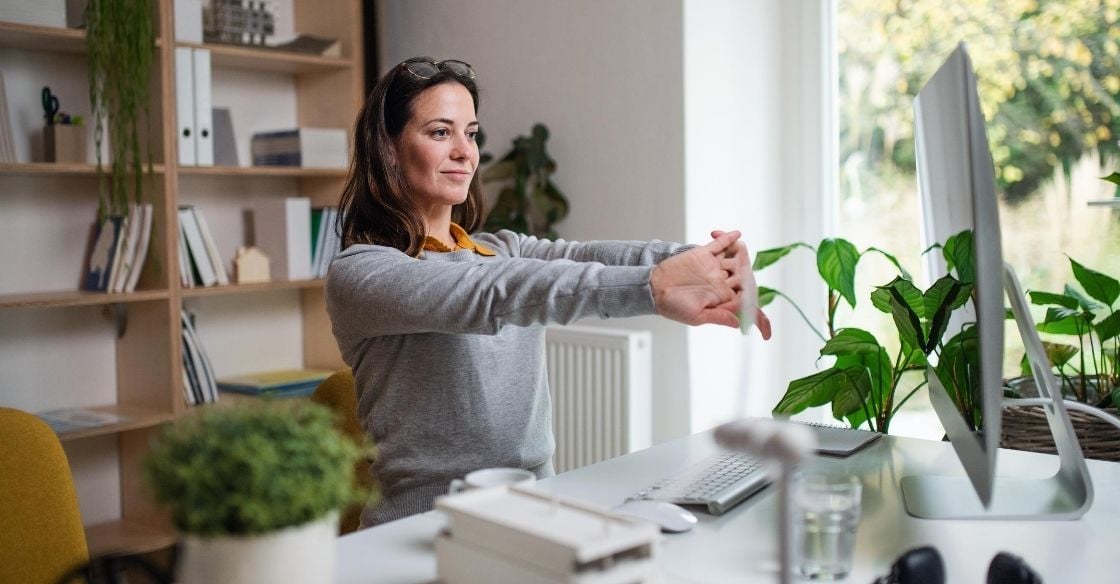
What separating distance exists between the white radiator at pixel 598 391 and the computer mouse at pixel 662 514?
1573mm

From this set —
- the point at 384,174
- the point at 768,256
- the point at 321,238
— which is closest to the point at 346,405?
the point at 384,174

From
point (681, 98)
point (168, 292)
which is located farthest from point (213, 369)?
point (681, 98)

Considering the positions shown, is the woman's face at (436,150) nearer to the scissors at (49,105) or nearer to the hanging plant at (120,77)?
the hanging plant at (120,77)

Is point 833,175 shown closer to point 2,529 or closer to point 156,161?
point 156,161

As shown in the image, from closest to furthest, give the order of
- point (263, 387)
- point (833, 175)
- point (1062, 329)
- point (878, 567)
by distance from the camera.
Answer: point (878, 567), point (1062, 329), point (833, 175), point (263, 387)

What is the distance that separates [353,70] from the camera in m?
3.38

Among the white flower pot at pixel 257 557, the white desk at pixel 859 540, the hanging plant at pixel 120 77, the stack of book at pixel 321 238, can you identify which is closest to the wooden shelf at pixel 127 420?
the hanging plant at pixel 120 77

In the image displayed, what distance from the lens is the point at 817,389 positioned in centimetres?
182

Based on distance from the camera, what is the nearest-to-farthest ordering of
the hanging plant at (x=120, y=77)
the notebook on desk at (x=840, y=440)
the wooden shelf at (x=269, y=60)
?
the notebook on desk at (x=840, y=440), the hanging plant at (x=120, y=77), the wooden shelf at (x=269, y=60)

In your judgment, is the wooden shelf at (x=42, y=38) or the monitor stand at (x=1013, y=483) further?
the wooden shelf at (x=42, y=38)

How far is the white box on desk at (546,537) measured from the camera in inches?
33.0

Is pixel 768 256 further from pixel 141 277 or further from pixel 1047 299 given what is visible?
pixel 141 277

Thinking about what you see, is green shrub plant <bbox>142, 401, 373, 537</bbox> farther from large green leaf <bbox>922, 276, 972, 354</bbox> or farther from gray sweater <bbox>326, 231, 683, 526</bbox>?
large green leaf <bbox>922, 276, 972, 354</bbox>

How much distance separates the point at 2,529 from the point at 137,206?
5.02 ft
